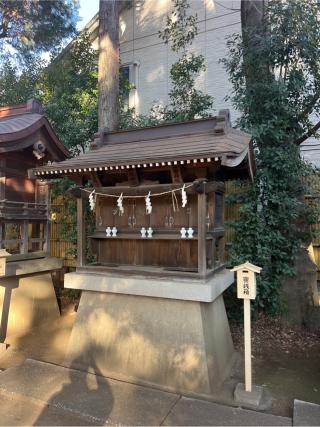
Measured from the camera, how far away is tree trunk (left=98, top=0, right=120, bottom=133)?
28.9ft

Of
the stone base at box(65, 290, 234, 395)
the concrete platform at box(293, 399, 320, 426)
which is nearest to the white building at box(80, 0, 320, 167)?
the stone base at box(65, 290, 234, 395)

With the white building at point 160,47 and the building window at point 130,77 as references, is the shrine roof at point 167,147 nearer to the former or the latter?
the white building at point 160,47

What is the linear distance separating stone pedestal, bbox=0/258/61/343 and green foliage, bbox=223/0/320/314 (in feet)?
15.1

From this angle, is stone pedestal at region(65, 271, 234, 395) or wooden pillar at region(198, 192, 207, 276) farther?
wooden pillar at region(198, 192, 207, 276)

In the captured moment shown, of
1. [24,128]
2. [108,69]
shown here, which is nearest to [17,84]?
[108,69]

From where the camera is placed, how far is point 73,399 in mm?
4543

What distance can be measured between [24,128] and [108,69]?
3156 mm

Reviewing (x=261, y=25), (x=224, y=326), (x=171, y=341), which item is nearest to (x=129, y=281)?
(x=171, y=341)

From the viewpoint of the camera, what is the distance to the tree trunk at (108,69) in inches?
346

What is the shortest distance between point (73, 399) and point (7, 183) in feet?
15.6

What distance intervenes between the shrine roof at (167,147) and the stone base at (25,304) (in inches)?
119

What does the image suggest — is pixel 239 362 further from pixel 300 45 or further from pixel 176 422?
pixel 300 45

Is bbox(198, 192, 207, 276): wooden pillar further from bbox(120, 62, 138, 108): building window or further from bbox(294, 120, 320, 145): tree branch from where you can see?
bbox(120, 62, 138, 108): building window

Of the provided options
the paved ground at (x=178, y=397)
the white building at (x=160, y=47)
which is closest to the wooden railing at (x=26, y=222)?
the paved ground at (x=178, y=397)
